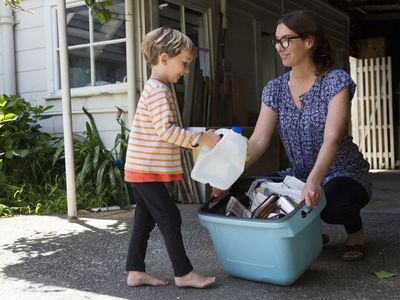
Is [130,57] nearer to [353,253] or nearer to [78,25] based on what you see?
[78,25]

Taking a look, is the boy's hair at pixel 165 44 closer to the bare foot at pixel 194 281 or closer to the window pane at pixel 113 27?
the bare foot at pixel 194 281

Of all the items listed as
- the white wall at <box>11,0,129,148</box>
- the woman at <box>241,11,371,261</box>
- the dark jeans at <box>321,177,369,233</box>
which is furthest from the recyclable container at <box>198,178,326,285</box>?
the white wall at <box>11,0,129,148</box>

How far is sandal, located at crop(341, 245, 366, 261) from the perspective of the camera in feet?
10.3

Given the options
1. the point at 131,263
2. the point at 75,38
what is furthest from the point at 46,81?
the point at 131,263

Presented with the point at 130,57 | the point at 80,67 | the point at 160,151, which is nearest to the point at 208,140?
the point at 160,151

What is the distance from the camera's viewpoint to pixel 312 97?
3008 mm

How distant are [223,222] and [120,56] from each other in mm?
3995

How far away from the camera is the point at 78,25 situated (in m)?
6.46

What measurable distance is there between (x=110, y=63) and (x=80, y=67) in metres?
0.48

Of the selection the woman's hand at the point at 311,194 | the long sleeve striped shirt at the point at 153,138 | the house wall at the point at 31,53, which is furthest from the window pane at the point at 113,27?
the woman's hand at the point at 311,194

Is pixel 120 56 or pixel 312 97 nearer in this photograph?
pixel 312 97

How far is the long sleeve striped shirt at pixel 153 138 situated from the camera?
2662 millimetres

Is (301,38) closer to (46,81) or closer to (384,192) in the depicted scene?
(384,192)

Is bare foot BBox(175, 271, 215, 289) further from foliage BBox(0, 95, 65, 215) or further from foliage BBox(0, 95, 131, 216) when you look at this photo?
foliage BBox(0, 95, 65, 215)
